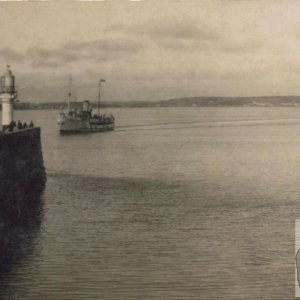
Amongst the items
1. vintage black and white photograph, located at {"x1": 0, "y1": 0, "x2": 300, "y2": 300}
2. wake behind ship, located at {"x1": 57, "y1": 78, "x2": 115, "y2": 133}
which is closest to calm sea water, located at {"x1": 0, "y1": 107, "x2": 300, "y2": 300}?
vintage black and white photograph, located at {"x1": 0, "y1": 0, "x2": 300, "y2": 300}

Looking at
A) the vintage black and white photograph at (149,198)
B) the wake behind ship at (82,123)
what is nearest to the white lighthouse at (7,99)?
the vintage black and white photograph at (149,198)

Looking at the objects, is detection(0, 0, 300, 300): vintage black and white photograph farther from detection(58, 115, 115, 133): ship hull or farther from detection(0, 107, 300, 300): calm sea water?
detection(58, 115, 115, 133): ship hull

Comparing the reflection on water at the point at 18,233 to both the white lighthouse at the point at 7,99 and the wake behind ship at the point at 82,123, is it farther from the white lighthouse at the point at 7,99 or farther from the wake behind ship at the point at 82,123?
the wake behind ship at the point at 82,123

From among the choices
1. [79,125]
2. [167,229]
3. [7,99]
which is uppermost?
[7,99]

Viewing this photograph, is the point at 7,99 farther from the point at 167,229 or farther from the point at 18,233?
the point at 167,229

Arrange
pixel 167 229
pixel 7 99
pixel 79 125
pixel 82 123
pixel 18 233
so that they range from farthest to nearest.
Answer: pixel 82 123
pixel 79 125
pixel 7 99
pixel 167 229
pixel 18 233

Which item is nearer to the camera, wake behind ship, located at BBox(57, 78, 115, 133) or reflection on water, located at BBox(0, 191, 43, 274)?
reflection on water, located at BBox(0, 191, 43, 274)

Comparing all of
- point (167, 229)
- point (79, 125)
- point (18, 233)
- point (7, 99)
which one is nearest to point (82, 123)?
point (79, 125)

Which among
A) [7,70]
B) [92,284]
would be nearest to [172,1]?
[7,70]
